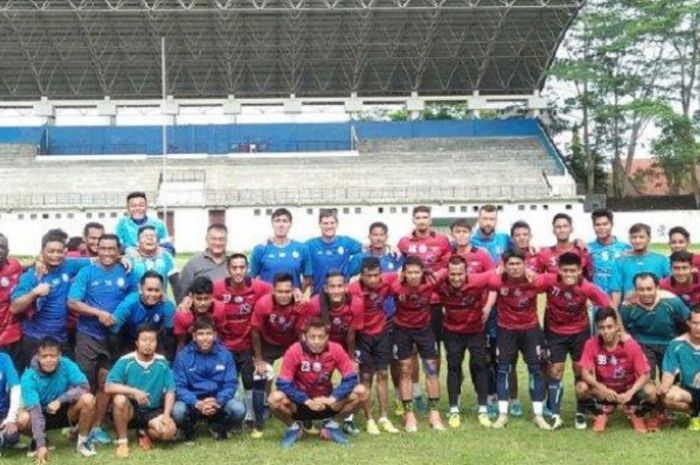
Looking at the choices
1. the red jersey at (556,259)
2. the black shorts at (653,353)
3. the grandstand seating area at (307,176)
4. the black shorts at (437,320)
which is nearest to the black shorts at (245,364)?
the black shorts at (437,320)

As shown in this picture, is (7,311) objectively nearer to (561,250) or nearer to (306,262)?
(306,262)

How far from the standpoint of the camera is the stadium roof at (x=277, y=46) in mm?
38031

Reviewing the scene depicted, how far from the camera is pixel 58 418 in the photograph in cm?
646

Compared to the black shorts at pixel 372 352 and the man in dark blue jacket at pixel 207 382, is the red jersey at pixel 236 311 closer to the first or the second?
the man in dark blue jacket at pixel 207 382

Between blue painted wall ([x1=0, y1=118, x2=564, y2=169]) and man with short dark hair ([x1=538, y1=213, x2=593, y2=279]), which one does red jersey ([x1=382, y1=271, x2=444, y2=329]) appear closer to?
man with short dark hair ([x1=538, y1=213, x2=593, y2=279])

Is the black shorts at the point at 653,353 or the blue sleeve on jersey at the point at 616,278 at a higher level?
the blue sleeve on jersey at the point at 616,278

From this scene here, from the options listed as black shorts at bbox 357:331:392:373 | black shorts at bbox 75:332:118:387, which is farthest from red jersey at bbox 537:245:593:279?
black shorts at bbox 75:332:118:387

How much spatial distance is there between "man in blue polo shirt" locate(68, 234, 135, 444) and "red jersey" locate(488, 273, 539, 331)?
10.6ft

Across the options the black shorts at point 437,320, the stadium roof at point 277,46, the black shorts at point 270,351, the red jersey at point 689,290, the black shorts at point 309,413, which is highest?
the stadium roof at point 277,46

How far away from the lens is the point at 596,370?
6.97 m

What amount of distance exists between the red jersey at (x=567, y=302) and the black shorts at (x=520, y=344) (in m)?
0.18

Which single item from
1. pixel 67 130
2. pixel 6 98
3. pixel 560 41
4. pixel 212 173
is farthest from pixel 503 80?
pixel 6 98

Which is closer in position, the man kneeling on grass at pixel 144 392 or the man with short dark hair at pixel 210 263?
the man kneeling on grass at pixel 144 392

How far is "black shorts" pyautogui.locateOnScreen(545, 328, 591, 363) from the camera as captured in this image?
729cm
